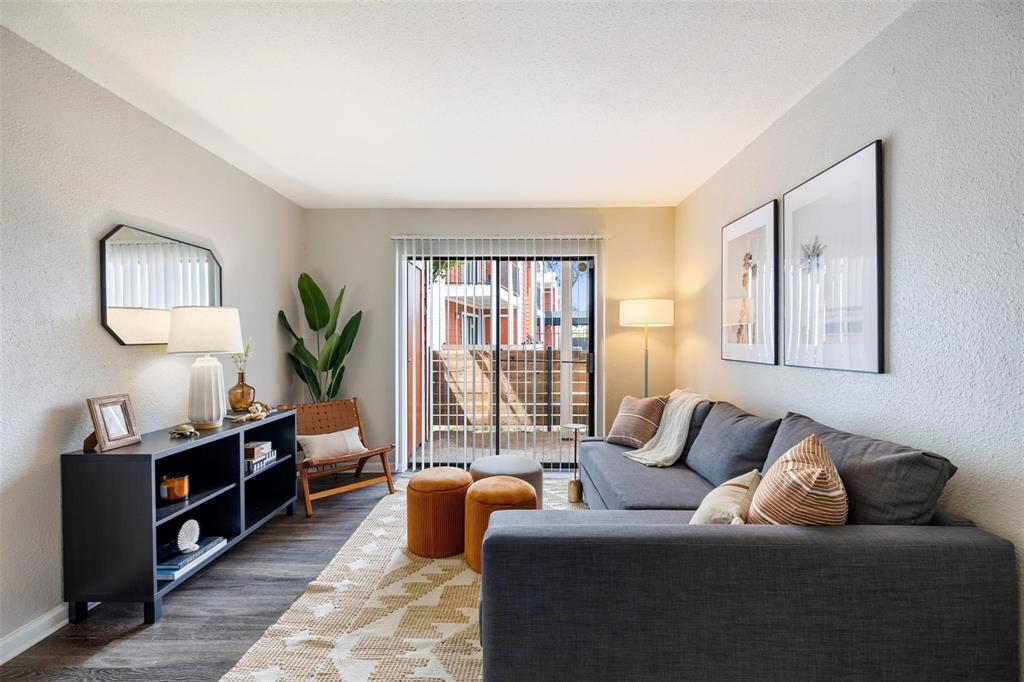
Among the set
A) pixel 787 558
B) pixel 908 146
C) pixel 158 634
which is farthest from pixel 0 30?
pixel 908 146

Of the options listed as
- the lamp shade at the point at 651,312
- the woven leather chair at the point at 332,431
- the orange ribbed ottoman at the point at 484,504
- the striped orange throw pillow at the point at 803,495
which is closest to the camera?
the striped orange throw pillow at the point at 803,495

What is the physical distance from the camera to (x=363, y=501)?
366 centimetres

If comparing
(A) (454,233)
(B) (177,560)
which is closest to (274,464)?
(B) (177,560)

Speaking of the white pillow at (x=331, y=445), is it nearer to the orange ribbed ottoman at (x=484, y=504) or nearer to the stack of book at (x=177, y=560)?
the stack of book at (x=177, y=560)

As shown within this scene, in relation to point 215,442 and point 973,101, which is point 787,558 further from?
point 215,442

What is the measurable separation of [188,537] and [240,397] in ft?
3.34

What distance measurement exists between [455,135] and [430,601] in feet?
8.40

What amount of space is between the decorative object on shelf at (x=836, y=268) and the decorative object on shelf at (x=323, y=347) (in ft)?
11.3

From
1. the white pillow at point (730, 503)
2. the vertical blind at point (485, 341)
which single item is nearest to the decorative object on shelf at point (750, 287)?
the white pillow at point (730, 503)

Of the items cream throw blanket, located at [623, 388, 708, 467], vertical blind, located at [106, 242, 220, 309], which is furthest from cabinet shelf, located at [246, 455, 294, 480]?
cream throw blanket, located at [623, 388, 708, 467]

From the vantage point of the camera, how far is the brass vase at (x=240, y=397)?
3148mm

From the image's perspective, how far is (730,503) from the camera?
1.72 m

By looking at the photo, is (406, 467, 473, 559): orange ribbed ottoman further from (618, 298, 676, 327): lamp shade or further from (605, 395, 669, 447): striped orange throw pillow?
(618, 298, 676, 327): lamp shade

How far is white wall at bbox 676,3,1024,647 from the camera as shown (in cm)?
142
